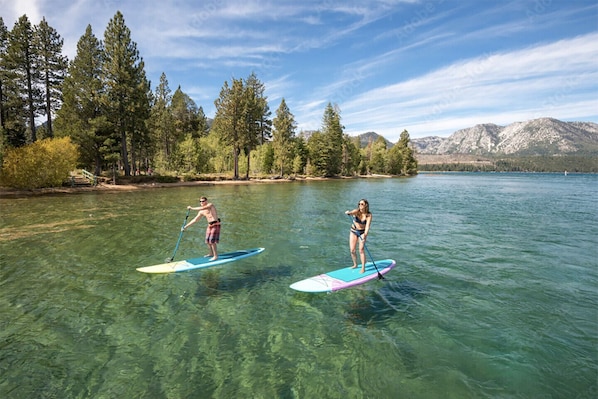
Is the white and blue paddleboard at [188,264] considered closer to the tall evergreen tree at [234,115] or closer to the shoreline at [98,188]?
the shoreline at [98,188]

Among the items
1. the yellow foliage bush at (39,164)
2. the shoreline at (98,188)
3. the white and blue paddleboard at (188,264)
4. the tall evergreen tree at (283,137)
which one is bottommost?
the white and blue paddleboard at (188,264)

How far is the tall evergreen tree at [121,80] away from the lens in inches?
1930

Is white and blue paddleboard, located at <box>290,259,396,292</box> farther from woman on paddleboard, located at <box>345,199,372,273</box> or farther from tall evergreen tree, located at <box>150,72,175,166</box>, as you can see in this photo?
tall evergreen tree, located at <box>150,72,175,166</box>

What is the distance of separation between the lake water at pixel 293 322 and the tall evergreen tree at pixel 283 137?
217ft

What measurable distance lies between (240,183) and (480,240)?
2120 inches

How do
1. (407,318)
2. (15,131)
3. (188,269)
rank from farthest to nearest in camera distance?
(15,131) < (188,269) < (407,318)

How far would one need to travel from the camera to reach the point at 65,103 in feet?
159

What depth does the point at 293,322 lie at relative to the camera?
921 centimetres

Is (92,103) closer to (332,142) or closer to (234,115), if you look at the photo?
(234,115)

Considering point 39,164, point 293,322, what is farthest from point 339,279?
point 39,164

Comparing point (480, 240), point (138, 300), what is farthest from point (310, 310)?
point (480, 240)

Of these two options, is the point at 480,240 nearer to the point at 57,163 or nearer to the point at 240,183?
the point at 57,163

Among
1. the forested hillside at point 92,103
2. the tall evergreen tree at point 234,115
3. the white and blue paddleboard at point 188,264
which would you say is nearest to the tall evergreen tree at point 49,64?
the forested hillside at point 92,103

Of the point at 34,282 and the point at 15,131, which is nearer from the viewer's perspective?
the point at 34,282
